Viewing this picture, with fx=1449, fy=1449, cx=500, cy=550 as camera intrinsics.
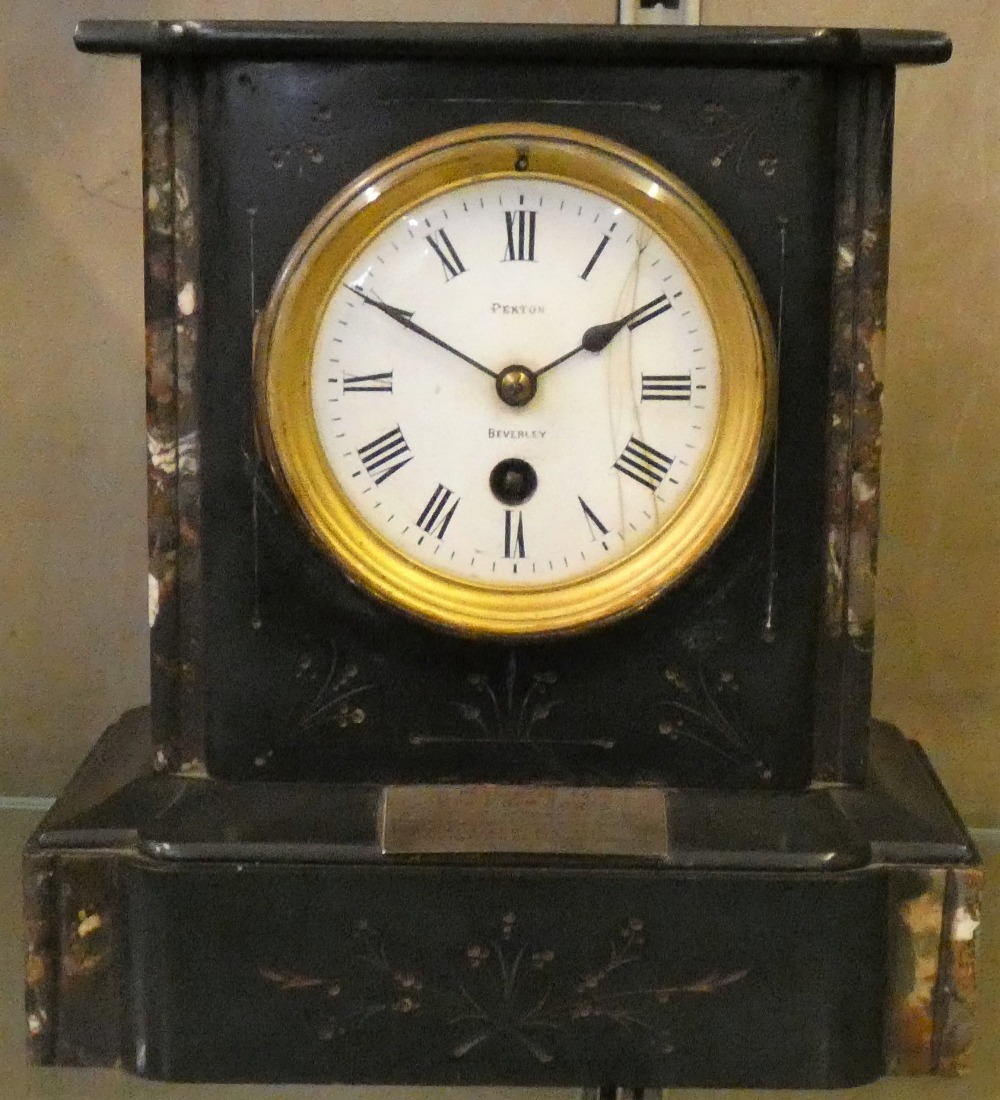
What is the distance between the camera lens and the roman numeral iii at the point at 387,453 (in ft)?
3.44

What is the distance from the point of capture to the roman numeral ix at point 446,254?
1027 millimetres

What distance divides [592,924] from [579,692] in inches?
6.7

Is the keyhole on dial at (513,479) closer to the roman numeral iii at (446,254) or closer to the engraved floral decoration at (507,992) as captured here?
the roman numeral iii at (446,254)

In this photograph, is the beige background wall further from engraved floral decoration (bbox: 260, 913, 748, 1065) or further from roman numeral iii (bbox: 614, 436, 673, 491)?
engraved floral decoration (bbox: 260, 913, 748, 1065)

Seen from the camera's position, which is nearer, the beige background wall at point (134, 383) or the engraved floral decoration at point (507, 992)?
the engraved floral decoration at point (507, 992)

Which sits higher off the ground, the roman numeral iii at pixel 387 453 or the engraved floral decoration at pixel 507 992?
the roman numeral iii at pixel 387 453

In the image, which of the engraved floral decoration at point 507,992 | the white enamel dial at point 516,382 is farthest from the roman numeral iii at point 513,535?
the engraved floral decoration at point 507,992

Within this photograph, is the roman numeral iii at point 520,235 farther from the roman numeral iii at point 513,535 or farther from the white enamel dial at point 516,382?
the roman numeral iii at point 513,535

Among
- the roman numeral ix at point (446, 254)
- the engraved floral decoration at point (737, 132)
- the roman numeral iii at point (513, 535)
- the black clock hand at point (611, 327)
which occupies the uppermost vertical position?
the engraved floral decoration at point (737, 132)

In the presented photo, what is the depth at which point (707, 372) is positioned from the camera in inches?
40.9

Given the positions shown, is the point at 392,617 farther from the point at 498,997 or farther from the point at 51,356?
the point at 51,356

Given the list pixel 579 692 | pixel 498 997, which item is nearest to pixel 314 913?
pixel 498 997

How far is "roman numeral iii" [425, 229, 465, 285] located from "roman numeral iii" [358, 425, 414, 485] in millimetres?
118

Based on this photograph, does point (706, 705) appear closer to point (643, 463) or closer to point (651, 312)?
point (643, 463)
